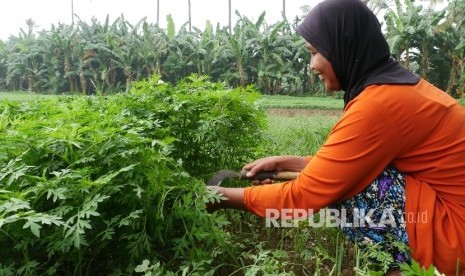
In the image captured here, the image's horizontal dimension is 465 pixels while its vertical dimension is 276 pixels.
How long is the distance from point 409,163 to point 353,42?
0.49 metres

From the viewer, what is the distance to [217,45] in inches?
680

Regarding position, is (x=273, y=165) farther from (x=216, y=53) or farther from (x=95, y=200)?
(x=216, y=53)

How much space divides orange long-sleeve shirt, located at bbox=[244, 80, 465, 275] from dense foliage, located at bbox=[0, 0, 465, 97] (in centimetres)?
1316

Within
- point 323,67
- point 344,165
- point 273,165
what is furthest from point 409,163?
point 273,165

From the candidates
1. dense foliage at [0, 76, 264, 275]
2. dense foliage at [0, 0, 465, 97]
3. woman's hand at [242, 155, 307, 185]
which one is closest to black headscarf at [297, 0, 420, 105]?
woman's hand at [242, 155, 307, 185]

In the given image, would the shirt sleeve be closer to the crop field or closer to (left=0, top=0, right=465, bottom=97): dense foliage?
the crop field

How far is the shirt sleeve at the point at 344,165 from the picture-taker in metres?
1.49

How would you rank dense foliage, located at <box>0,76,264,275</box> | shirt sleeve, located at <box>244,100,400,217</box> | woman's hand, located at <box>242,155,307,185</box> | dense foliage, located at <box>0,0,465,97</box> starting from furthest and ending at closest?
dense foliage, located at <box>0,0,465,97</box> < woman's hand, located at <box>242,155,307,185</box> < shirt sleeve, located at <box>244,100,400,217</box> < dense foliage, located at <box>0,76,264,275</box>

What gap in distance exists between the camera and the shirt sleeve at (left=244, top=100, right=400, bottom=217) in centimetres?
149

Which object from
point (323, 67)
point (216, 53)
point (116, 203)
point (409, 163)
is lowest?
point (116, 203)

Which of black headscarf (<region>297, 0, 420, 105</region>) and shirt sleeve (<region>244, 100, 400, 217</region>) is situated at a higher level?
black headscarf (<region>297, 0, 420, 105</region>)

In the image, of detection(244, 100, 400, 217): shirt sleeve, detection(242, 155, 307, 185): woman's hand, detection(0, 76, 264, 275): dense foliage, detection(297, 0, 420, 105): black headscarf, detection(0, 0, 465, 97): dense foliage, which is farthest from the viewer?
detection(0, 0, 465, 97): dense foliage

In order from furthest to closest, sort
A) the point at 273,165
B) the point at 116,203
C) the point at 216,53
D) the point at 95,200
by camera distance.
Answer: the point at 216,53 → the point at 273,165 → the point at 116,203 → the point at 95,200

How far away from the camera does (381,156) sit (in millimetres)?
1536
